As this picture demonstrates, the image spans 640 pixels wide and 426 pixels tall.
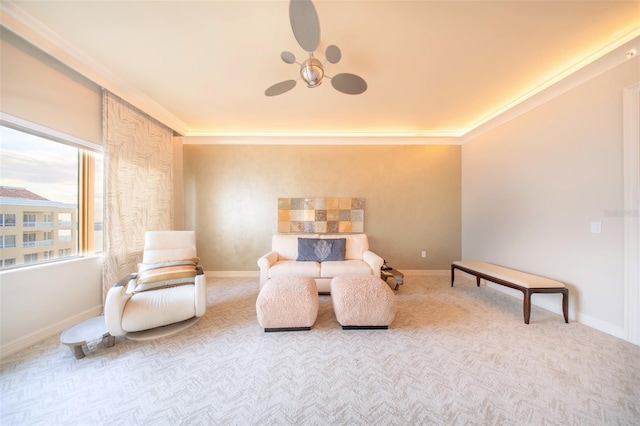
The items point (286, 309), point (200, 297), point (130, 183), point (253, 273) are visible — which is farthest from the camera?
point (253, 273)

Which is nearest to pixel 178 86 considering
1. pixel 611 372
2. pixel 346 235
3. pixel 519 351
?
pixel 346 235

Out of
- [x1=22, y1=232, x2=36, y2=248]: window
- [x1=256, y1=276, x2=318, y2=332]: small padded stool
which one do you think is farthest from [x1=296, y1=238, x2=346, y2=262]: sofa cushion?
[x1=22, y1=232, x2=36, y2=248]: window

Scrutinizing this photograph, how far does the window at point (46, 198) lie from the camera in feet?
6.38

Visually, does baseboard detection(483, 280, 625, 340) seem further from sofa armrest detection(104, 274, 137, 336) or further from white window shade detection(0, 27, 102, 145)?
white window shade detection(0, 27, 102, 145)

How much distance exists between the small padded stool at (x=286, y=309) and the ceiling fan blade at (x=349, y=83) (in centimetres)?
217

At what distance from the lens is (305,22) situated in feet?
4.64

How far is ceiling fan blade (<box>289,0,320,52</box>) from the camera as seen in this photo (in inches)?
50.9

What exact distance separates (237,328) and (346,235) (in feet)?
7.91

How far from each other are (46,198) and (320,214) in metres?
3.58

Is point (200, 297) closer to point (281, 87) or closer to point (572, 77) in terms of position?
point (281, 87)

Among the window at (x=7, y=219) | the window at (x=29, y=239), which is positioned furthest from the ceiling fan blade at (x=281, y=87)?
the window at (x=29, y=239)

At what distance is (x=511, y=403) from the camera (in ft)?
4.56

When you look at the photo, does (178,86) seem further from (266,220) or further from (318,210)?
(318,210)

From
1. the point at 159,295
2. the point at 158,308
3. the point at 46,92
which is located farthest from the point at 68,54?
the point at 158,308
